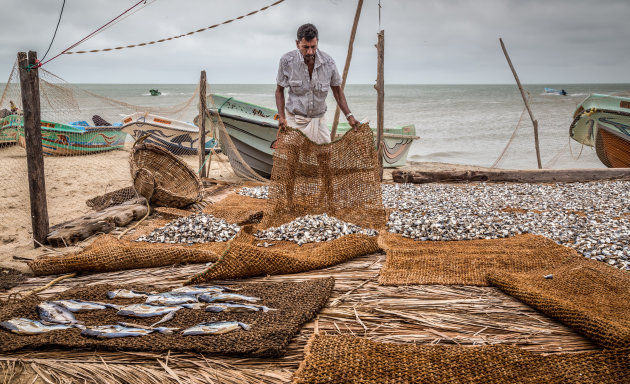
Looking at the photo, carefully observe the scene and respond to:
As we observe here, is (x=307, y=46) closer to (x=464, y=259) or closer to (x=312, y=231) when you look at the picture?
(x=312, y=231)

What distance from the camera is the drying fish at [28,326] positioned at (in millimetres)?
2491

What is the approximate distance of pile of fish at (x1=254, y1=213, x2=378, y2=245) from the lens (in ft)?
15.5

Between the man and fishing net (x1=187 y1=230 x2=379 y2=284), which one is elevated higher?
the man

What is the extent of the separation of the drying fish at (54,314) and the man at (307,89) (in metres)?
3.12

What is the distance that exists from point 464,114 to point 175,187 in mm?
31343

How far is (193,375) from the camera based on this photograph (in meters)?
2.14

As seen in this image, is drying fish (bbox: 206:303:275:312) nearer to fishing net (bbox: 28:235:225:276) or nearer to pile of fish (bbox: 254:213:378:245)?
fishing net (bbox: 28:235:225:276)

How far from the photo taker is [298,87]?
5.45 metres

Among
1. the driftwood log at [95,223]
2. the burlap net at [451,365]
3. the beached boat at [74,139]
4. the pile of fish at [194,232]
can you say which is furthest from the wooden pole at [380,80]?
the beached boat at [74,139]

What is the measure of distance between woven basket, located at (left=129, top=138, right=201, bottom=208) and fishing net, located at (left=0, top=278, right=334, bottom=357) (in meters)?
3.10

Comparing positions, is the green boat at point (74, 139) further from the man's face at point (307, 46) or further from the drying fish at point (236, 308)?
the drying fish at point (236, 308)

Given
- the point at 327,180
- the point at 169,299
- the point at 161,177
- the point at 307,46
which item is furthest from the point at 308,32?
the point at 161,177

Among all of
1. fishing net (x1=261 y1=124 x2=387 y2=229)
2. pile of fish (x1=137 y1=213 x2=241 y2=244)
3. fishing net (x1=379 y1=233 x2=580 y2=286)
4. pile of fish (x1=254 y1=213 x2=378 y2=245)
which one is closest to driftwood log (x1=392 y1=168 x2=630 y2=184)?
fishing net (x1=261 y1=124 x2=387 y2=229)

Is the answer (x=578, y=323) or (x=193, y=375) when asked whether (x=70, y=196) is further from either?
(x=578, y=323)
